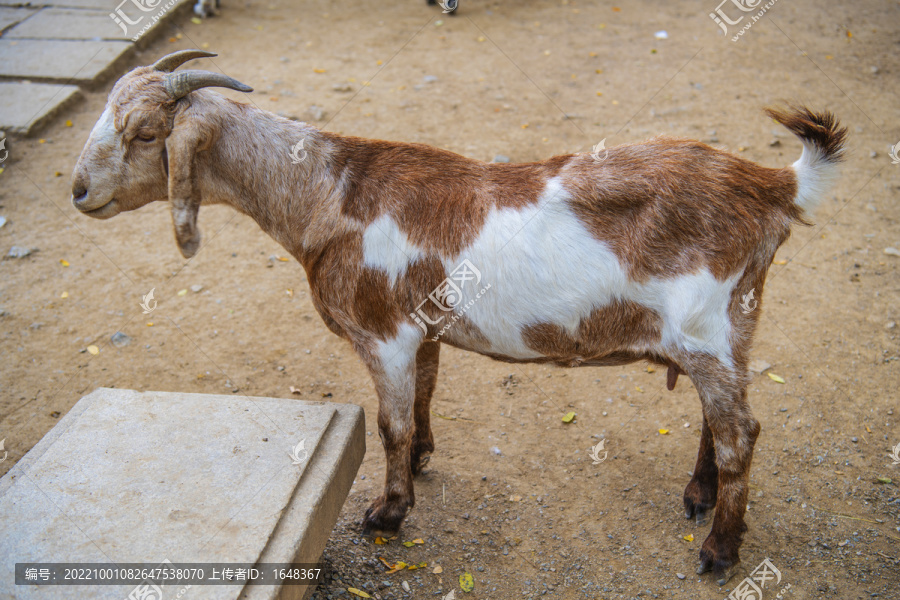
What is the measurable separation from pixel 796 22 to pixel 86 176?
8.86 metres

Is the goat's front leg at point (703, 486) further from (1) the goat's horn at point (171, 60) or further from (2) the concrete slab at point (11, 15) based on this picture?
(2) the concrete slab at point (11, 15)

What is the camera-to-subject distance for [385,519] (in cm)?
373

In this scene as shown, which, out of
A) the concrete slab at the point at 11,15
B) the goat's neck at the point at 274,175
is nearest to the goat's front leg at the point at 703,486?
the goat's neck at the point at 274,175

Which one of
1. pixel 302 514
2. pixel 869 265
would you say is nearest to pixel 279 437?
pixel 302 514

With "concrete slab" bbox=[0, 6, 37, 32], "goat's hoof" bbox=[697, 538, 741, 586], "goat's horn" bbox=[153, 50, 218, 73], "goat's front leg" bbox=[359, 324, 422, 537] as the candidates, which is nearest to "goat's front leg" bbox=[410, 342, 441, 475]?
"goat's front leg" bbox=[359, 324, 422, 537]

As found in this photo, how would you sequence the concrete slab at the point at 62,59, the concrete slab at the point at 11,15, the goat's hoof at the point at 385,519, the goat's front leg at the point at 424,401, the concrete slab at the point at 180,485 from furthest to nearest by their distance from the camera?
the concrete slab at the point at 11,15 < the concrete slab at the point at 62,59 < the goat's front leg at the point at 424,401 < the goat's hoof at the point at 385,519 < the concrete slab at the point at 180,485

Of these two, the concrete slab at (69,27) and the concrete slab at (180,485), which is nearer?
the concrete slab at (180,485)

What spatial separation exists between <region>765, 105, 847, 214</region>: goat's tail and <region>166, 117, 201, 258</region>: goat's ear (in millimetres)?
2730

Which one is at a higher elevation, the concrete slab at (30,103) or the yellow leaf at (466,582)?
the concrete slab at (30,103)

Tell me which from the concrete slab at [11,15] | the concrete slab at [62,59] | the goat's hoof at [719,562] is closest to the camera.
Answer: the goat's hoof at [719,562]

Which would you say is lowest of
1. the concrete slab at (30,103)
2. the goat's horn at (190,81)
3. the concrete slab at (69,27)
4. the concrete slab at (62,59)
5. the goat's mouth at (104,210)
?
the concrete slab at (30,103)

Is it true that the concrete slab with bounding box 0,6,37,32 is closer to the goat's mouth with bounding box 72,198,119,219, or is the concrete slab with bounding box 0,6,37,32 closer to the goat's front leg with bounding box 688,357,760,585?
the goat's mouth with bounding box 72,198,119,219

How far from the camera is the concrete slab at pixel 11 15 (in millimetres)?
8574

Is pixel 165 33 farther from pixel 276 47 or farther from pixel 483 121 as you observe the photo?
pixel 483 121
